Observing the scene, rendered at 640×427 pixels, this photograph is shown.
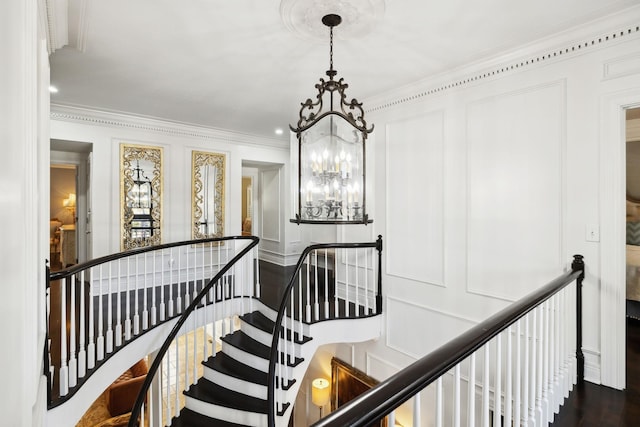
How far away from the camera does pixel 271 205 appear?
714 centimetres

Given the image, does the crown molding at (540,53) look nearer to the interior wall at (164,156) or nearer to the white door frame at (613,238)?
the white door frame at (613,238)

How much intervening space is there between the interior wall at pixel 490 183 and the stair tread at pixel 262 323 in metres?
1.08

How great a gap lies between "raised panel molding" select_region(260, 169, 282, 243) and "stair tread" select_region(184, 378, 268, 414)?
3.76 metres

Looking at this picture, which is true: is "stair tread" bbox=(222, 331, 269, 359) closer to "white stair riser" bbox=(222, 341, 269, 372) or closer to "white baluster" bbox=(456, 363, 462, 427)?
"white stair riser" bbox=(222, 341, 269, 372)

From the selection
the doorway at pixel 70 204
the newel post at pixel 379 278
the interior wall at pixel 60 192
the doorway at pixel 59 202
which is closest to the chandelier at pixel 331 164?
the newel post at pixel 379 278

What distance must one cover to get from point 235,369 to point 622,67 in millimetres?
4362

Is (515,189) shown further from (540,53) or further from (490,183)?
(540,53)

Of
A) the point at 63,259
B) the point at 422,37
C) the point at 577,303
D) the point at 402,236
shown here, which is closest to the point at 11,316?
the point at 422,37

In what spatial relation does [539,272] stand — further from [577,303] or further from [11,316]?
[11,316]

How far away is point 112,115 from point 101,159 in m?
Answer: 0.66

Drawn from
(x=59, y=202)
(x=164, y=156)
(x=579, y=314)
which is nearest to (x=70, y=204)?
(x=59, y=202)

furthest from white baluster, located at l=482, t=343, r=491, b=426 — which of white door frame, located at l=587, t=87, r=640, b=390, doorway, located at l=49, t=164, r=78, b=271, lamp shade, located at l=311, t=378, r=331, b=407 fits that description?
doorway, located at l=49, t=164, r=78, b=271

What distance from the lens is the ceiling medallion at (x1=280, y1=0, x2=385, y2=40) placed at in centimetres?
186

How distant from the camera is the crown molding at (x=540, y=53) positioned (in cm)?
220
